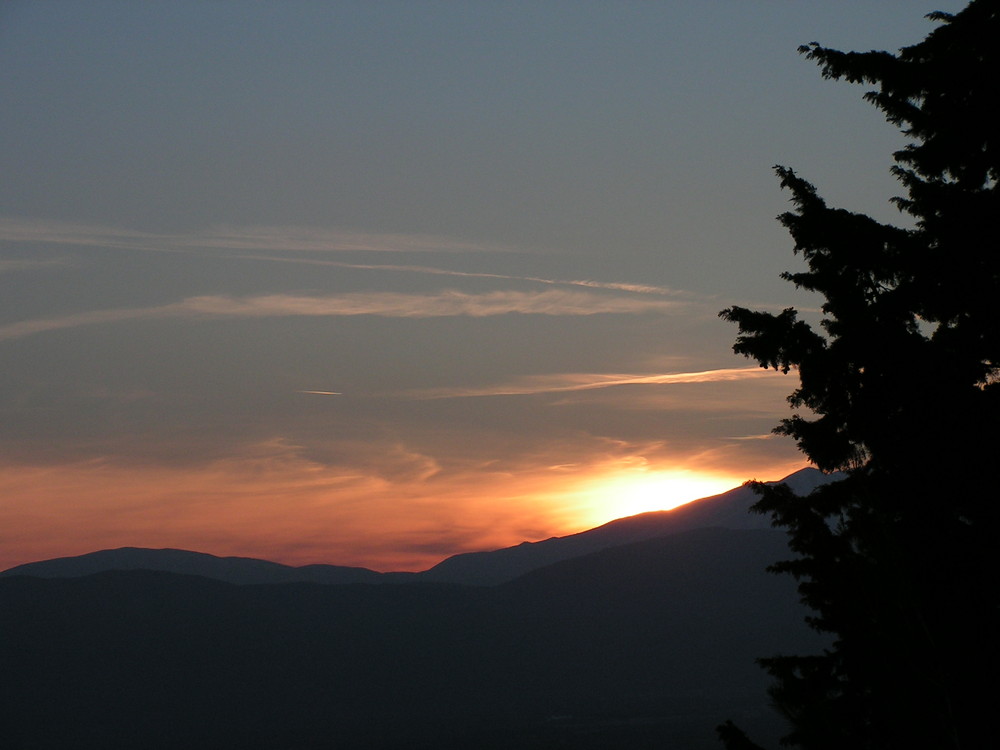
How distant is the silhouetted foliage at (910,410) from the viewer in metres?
13.3

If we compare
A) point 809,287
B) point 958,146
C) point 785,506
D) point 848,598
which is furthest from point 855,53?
point 848,598

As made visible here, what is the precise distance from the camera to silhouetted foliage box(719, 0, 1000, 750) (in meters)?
13.3

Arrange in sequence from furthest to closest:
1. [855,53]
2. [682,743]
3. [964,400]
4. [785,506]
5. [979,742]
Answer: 1. [682,743]
2. [855,53]
3. [964,400]
4. [785,506]
5. [979,742]

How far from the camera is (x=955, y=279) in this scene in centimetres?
1772

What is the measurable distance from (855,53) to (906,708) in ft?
41.6

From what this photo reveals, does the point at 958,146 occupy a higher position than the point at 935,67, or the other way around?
the point at 935,67

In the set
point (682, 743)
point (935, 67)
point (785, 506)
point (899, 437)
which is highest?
point (935, 67)

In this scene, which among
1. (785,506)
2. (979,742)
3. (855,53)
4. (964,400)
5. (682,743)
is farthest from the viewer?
(682,743)

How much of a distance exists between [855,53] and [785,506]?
33.0 feet

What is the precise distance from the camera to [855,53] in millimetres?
19703

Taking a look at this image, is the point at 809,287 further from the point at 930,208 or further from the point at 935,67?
the point at 935,67

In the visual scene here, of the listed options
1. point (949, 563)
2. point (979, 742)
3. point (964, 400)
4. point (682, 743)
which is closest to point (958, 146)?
point (964, 400)

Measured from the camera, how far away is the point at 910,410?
15.9 m

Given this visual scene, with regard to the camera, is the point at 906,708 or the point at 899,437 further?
the point at 899,437
